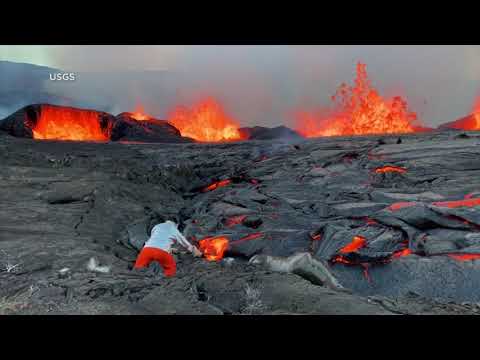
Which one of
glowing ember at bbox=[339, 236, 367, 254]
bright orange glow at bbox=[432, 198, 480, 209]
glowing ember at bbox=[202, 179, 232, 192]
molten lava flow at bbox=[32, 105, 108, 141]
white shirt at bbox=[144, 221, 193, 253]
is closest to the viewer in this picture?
white shirt at bbox=[144, 221, 193, 253]

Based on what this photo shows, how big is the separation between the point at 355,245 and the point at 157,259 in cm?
268

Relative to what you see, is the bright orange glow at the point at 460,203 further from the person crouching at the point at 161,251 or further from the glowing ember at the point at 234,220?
the person crouching at the point at 161,251

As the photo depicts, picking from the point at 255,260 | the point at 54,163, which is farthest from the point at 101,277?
the point at 54,163

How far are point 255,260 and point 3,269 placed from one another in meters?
2.89

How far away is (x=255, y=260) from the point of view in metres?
4.57

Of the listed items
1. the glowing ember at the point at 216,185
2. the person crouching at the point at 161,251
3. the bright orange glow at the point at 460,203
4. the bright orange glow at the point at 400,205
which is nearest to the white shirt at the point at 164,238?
the person crouching at the point at 161,251

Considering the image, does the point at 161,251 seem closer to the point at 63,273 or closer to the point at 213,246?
the point at 63,273

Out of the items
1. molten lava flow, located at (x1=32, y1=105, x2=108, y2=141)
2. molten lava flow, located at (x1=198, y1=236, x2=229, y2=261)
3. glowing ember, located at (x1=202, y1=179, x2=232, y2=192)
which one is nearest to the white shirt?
molten lava flow, located at (x1=198, y1=236, x2=229, y2=261)

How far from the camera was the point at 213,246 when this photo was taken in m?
5.95

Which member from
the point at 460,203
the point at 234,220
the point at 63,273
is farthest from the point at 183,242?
the point at 460,203

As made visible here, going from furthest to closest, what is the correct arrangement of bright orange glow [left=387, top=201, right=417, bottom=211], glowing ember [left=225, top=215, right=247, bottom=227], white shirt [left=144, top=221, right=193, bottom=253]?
1. glowing ember [left=225, top=215, right=247, bottom=227]
2. bright orange glow [left=387, top=201, right=417, bottom=211]
3. white shirt [left=144, top=221, right=193, bottom=253]

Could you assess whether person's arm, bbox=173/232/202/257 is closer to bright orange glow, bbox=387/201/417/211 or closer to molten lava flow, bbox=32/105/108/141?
bright orange glow, bbox=387/201/417/211

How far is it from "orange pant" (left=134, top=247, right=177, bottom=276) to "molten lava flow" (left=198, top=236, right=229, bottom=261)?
129 centimetres

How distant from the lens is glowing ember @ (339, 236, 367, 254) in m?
4.85
